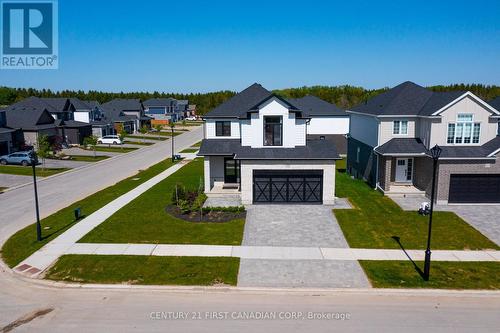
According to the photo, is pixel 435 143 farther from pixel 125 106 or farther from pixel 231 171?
pixel 125 106

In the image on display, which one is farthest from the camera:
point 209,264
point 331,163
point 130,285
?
point 331,163

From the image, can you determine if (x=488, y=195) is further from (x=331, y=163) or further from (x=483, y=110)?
(x=331, y=163)

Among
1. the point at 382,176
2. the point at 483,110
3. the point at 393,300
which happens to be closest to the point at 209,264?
the point at 393,300

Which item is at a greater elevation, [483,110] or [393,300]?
[483,110]

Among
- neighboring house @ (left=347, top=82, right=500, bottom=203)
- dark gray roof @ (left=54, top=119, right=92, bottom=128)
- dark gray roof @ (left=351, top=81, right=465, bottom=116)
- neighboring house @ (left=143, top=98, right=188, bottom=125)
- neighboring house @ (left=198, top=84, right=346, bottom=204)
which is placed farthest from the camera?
neighboring house @ (left=143, top=98, right=188, bottom=125)

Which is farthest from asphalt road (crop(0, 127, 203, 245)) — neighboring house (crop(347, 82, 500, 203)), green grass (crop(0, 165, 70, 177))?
neighboring house (crop(347, 82, 500, 203))

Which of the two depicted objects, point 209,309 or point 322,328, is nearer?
point 322,328

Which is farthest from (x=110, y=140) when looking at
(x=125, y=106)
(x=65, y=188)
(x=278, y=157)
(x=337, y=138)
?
(x=278, y=157)

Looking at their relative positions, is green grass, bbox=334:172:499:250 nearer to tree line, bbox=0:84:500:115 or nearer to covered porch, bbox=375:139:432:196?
covered porch, bbox=375:139:432:196
